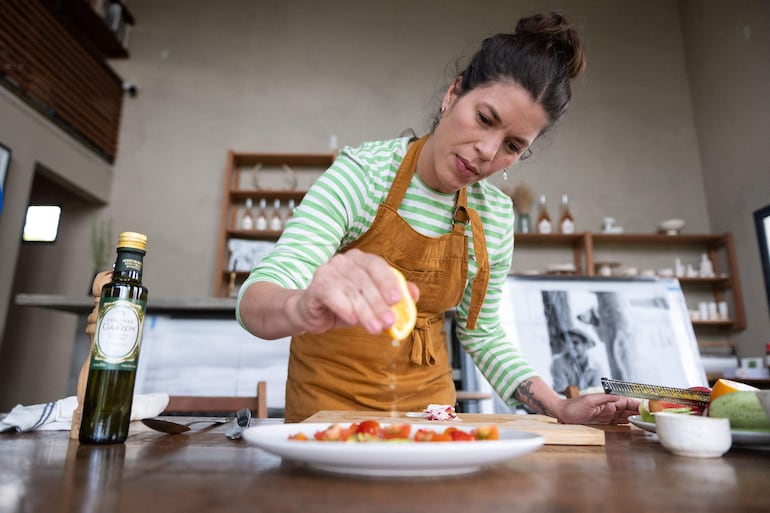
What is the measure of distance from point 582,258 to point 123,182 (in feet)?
13.8

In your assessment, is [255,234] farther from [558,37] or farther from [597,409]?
[597,409]

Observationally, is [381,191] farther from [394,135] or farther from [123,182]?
[123,182]

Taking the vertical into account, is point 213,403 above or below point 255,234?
below

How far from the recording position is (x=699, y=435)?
0.64m

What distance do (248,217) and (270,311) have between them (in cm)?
385

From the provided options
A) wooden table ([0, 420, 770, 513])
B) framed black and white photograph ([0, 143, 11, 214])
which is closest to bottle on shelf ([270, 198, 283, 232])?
framed black and white photograph ([0, 143, 11, 214])

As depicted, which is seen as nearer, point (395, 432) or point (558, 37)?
point (395, 432)

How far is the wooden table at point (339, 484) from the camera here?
393mm

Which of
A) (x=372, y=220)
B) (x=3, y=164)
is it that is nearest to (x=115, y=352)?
(x=372, y=220)

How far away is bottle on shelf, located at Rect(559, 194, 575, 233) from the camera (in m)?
4.39

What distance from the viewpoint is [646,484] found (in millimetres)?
486

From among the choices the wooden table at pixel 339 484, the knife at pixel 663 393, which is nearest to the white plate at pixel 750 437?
the wooden table at pixel 339 484

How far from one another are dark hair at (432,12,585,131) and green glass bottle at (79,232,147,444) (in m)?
0.81

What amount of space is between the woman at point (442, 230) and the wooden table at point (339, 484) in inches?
15.5
